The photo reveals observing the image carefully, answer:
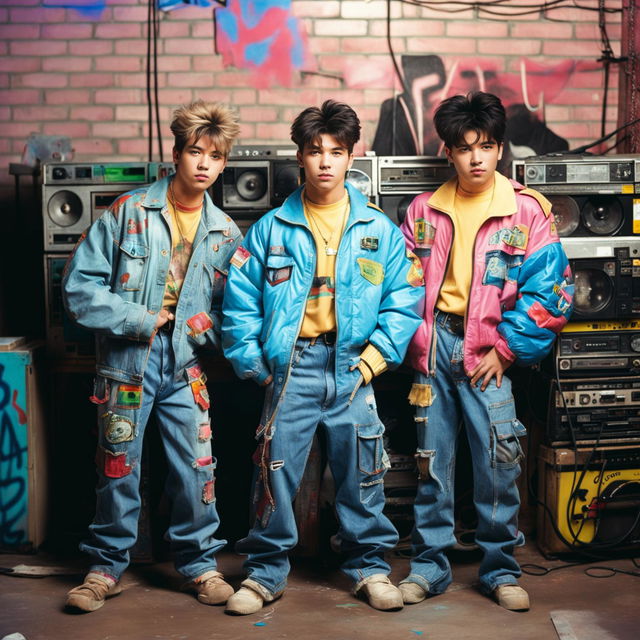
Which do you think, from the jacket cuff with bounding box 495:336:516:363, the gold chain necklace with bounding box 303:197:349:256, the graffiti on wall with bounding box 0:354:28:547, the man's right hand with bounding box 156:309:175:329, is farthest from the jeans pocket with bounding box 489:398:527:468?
the graffiti on wall with bounding box 0:354:28:547

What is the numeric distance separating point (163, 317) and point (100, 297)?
0.24m

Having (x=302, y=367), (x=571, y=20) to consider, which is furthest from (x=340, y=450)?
(x=571, y=20)

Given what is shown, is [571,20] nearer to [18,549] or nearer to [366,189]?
[366,189]

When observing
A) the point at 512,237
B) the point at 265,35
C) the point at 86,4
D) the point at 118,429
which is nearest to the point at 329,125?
the point at 512,237

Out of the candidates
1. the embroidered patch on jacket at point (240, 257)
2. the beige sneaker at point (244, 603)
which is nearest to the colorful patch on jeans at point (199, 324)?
the embroidered patch on jacket at point (240, 257)

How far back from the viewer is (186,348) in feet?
10.3

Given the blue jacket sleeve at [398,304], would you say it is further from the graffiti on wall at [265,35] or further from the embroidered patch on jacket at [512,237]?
the graffiti on wall at [265,35]

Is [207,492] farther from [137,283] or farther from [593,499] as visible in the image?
[593,499]

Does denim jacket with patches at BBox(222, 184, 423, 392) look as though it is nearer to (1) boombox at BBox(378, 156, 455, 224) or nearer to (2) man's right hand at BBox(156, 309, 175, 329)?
(2) man's right hand at BBox(156, 309, 175, 329)

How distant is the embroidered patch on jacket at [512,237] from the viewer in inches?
124

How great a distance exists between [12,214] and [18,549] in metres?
1.76

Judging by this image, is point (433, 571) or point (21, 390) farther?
point (21, 390)

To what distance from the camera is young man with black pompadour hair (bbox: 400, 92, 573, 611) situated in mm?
3094

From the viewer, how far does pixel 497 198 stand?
3.18 metres
